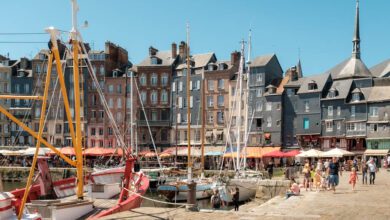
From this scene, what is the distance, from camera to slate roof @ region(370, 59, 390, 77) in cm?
7839

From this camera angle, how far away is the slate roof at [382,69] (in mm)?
78387

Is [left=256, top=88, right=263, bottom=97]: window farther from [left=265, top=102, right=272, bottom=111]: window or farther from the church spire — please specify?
the church spire

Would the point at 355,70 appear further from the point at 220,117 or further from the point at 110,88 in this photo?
the point at 110,88

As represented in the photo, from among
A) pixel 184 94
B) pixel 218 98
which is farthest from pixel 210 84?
pixel 184 94

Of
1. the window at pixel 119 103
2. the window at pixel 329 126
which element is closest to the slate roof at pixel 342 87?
the window at pixel 329 126

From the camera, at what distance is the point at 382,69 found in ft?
268

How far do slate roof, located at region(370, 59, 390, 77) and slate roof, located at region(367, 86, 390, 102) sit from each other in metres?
15.9

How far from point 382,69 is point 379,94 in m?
21.9

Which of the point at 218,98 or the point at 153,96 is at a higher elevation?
the point at 153,96

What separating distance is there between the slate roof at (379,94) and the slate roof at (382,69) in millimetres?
15911

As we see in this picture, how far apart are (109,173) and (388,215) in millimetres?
19056

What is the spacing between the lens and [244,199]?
124 ft

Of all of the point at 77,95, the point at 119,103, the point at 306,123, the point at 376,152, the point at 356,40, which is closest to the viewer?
the point at 77,95

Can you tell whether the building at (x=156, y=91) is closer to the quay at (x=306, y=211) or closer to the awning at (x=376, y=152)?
the awning at (x=376, y=152)
